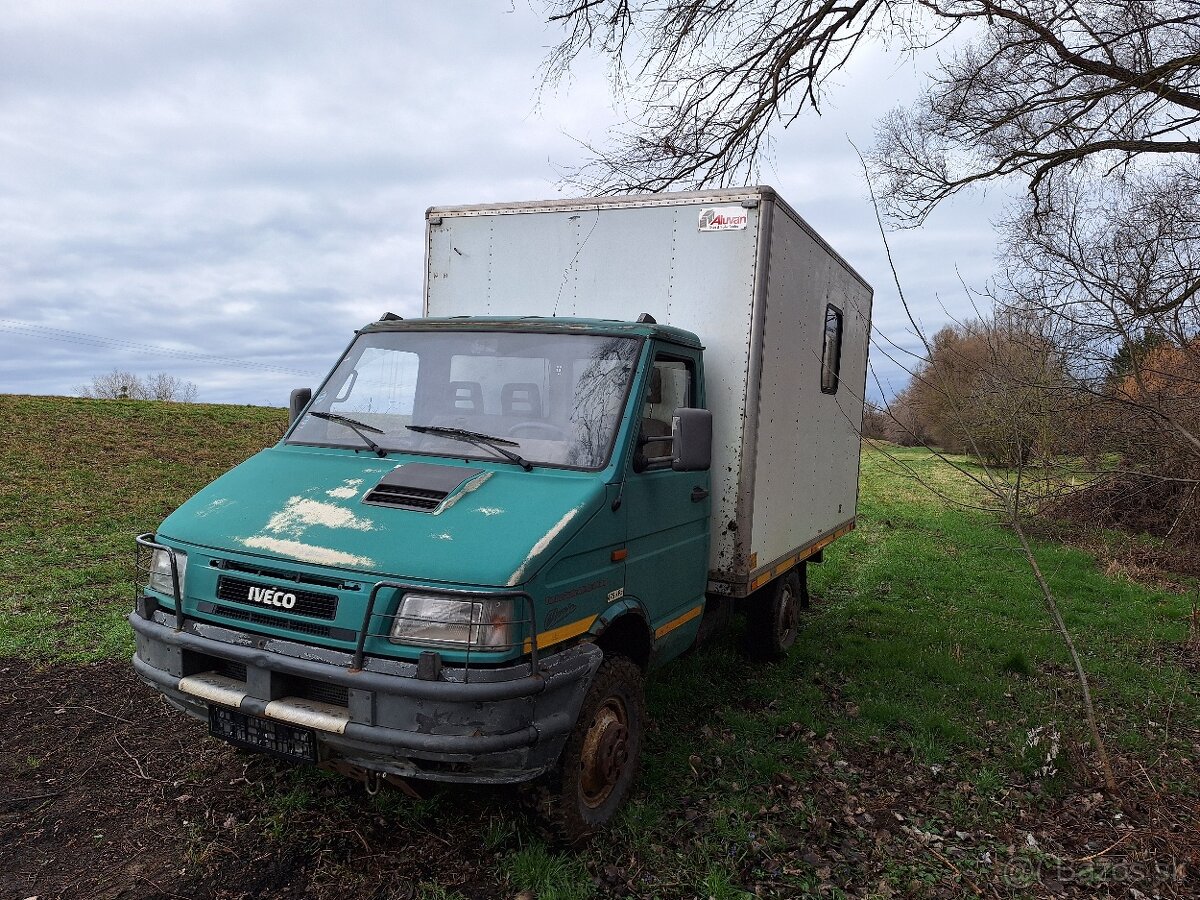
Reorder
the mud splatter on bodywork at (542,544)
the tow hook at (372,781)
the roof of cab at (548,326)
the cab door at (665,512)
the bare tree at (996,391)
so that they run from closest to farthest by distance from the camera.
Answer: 1. the mud splatter on bodywork at (542,544)
2. the tow hook at (372,781)
3. the cab door at (665,512)
4. the roof of cab at (548,326)
5. the bare tree at (996,391)

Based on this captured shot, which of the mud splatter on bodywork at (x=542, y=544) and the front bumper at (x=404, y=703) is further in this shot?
the mud splatter on bodywork at (x=542, y=544)

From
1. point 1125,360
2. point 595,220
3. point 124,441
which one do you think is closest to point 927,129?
point 1125,360

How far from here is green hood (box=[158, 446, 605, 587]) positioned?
3367 mm

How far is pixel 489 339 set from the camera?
15.0 ft

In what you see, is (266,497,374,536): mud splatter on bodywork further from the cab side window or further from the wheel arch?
the cab side window

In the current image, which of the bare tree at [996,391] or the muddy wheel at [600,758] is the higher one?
the bare tree at [996,391]

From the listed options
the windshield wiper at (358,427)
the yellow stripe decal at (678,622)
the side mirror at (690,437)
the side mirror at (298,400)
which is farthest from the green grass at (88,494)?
the side mirror at (690,437)

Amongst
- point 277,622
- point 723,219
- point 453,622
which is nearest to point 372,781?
point 277,622

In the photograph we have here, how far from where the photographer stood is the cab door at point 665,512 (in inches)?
168

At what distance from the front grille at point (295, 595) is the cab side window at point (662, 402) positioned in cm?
174

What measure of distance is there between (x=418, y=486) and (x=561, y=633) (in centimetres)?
94

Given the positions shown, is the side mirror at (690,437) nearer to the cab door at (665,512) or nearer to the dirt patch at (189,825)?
the cab door at (665,512)

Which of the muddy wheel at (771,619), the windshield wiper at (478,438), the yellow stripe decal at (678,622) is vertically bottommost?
the muddy wheel at (771,619)

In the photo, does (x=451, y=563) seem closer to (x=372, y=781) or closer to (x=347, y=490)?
(x=347, y=490)
